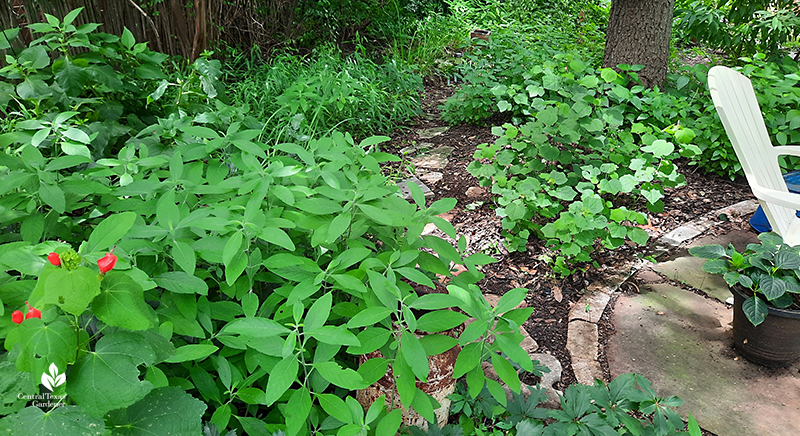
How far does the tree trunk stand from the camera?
3758 mm

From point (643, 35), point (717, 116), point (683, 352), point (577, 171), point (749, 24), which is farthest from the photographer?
point (749, 24)

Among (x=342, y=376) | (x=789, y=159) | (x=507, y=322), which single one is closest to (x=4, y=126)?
(x=342, y=376)

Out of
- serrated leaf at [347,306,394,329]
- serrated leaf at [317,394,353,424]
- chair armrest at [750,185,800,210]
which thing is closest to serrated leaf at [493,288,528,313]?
serrated leaf at [347,306,394,329]

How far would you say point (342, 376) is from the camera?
0.96 meters

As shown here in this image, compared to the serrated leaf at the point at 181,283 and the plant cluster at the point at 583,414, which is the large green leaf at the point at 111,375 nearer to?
the serrated leaf at the point at 181,283

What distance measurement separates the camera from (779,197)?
6.93 feet

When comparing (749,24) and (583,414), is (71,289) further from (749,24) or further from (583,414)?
(749,24)

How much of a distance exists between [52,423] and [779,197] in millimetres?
2628

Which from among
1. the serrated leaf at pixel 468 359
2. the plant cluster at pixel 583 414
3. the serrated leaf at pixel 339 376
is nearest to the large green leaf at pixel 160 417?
the serrated leaf at pixel 339 376

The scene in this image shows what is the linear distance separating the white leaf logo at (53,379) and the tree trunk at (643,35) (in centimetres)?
422

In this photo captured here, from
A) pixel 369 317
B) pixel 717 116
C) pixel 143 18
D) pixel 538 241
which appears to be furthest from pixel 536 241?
pixel 143 18

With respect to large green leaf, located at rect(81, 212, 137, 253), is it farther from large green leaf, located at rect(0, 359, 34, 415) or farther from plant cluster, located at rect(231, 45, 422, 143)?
plant cluster, located at rect(231, 45, 422, 143)

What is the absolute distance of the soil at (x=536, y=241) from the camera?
2.22 m

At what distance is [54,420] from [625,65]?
402 centimetres
